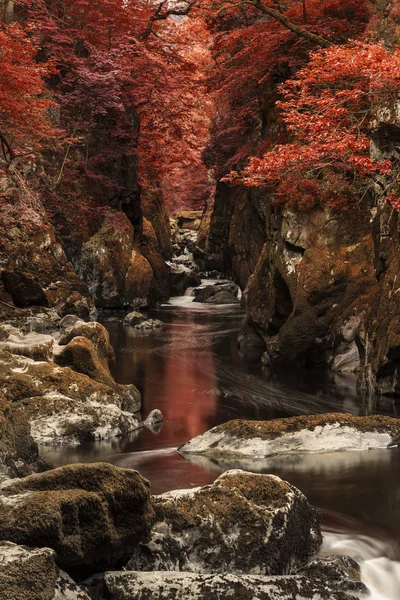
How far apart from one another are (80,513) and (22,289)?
14.1m

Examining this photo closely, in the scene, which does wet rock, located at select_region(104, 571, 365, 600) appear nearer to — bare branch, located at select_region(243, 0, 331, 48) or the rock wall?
the rock wall

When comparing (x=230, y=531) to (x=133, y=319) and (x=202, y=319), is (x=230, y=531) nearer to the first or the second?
(x=133, y=319)

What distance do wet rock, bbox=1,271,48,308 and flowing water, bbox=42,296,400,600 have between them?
2506 millimetres

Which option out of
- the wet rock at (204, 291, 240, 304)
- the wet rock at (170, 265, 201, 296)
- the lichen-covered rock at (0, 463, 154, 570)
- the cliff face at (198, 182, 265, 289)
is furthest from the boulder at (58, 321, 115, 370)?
the wet rock at (170, 265, 201, 296)

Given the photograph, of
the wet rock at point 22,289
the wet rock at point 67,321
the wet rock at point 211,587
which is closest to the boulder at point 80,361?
the wet rock at point 67,321

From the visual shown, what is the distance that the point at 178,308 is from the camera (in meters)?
27.0

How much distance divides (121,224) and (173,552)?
2065 centimetres

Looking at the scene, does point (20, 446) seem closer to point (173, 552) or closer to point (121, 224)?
point (173, 552)

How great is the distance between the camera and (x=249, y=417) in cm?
1066

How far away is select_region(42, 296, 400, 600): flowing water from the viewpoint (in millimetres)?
5945

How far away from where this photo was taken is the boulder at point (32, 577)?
3.59 metres

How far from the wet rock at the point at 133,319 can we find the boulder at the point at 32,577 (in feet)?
58.1

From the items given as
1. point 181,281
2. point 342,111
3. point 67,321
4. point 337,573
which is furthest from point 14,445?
point 181,281

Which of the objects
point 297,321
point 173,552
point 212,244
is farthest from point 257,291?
point 212,244
